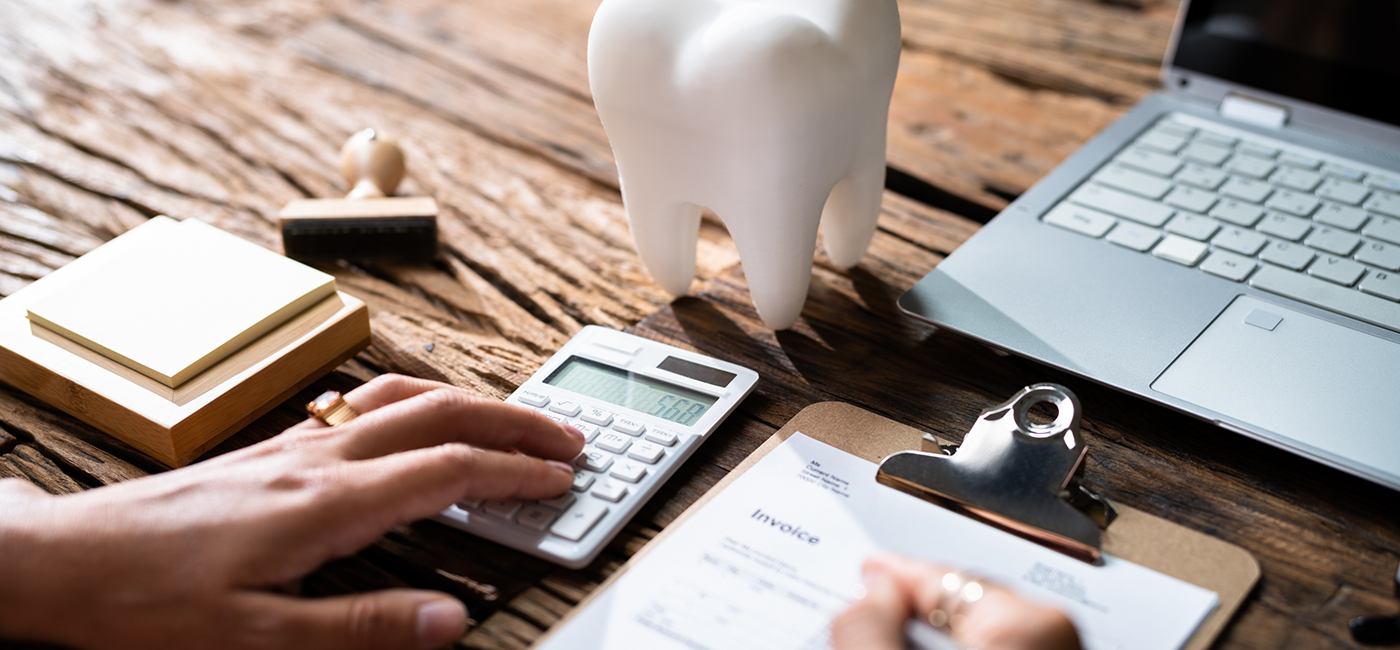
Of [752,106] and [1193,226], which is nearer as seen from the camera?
[752,106]

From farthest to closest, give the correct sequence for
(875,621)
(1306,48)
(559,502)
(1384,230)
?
(1306,48) < (1384,230) < (559,502) < (875,621)

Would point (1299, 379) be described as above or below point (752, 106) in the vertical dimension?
below

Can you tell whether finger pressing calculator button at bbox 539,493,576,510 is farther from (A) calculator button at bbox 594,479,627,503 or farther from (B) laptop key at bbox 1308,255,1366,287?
(B) laptop key at bbox 1308,255,1366,287

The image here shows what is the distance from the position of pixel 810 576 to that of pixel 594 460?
0.16 meters

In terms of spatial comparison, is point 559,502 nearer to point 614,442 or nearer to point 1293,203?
point 614,442

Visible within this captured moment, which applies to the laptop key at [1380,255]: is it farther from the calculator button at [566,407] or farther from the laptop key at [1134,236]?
the calculator button at [566,407]

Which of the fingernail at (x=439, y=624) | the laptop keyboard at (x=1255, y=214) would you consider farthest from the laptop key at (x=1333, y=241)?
the fingernail at (x=439, y=624)

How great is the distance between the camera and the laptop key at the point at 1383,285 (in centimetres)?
71

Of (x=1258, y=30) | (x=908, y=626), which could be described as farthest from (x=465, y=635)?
(x=1258, y=30)

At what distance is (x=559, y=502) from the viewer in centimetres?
58

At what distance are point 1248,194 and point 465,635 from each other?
733mm

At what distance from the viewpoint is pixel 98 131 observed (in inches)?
42.8

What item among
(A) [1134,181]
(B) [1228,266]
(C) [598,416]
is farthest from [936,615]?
(A) [1134,181]

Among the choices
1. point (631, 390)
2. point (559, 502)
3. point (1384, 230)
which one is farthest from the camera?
point (1384, 230)
